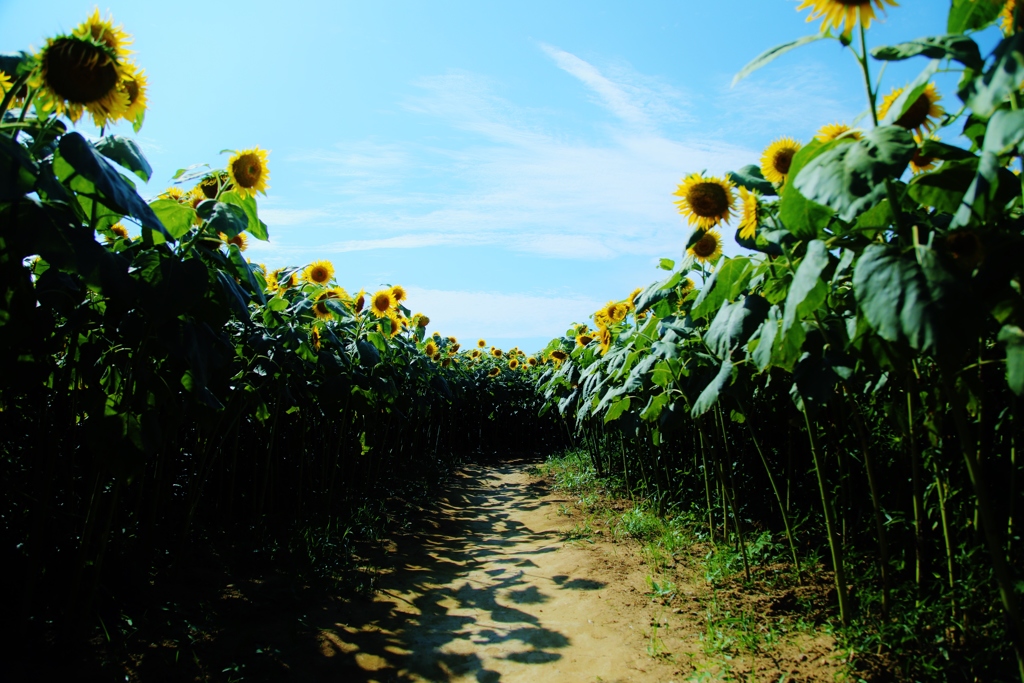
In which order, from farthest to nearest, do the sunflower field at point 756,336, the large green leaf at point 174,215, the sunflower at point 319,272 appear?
1. the sunflower at point 319,272
2. the large green leaf at point 174,215
3. the sunflower field at point 756,336

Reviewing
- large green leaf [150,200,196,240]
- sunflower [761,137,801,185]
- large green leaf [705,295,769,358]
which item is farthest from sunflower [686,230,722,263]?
large green leaf [150,200,196,240]

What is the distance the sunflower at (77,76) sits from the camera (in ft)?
5.65

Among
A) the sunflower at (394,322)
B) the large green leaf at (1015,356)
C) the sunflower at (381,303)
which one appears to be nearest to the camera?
the large green leaf at (1015,356)

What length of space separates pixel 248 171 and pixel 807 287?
7.50ft

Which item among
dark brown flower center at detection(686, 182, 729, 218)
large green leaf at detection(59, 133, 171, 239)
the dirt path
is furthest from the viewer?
the dirt path

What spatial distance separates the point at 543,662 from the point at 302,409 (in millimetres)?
2914

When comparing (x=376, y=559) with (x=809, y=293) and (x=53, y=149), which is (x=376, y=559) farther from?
(x=809, y=293)

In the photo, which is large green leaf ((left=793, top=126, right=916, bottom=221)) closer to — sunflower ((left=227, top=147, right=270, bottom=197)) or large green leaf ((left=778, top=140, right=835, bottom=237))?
large green leaf ((left=778, top=140, right=835, bottom=237))

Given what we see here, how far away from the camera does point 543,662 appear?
8.80 ft

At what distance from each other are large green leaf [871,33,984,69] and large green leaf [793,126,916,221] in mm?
165

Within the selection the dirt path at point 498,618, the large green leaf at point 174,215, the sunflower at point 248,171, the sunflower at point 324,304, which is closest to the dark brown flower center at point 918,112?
the dirt path at point 498,618

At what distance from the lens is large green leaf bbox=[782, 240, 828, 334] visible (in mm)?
1405

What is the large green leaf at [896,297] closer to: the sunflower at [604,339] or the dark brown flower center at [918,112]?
the dark brown flower center at [918,112]

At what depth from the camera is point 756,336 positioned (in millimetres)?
2201
